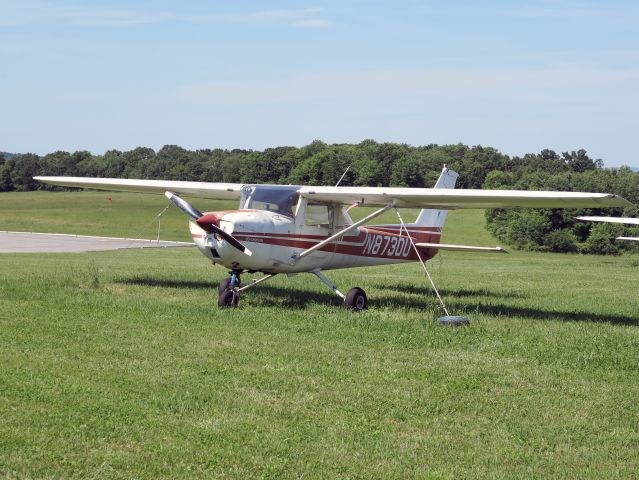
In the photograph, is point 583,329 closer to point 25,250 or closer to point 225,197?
point 225,197

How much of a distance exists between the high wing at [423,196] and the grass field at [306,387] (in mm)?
1890

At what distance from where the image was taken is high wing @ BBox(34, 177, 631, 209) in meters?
12.6

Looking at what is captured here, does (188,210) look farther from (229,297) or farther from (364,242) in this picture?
(364,242)

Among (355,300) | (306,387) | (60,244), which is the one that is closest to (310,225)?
(355,300)

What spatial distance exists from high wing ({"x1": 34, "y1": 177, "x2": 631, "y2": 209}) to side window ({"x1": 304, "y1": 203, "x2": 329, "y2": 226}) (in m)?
0.18

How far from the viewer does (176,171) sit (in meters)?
118

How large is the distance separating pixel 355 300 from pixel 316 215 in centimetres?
197

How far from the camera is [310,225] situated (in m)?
15.8

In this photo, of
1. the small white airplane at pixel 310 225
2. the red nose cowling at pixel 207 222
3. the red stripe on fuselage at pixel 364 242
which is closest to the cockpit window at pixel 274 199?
the small white airplane at pixel 310 225

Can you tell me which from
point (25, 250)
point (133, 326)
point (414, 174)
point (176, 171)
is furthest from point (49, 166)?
point (133, 326)

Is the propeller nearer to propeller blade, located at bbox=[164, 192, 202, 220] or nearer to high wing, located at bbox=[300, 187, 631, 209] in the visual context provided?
propeller blade, located at bbox=[164, 192, 202, 220]

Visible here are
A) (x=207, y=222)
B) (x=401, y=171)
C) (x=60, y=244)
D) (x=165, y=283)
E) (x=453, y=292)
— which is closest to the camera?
(x=207, y=222)

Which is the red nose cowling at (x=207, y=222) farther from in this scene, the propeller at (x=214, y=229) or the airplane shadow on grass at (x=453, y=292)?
the airplane shadow on grass at (x=453, y=292)

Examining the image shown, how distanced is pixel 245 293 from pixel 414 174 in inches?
2934
